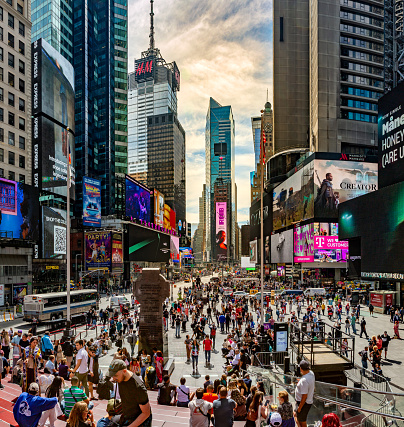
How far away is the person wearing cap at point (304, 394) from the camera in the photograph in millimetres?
7410

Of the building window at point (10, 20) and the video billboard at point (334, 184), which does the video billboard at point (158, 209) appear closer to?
the video billboard at point (334, 184)

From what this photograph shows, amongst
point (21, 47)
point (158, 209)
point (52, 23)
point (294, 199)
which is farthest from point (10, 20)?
point (158, 209)

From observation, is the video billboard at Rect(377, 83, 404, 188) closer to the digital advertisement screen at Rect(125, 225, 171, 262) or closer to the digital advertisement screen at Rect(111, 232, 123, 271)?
the digital advertisement screen at Rect(125, 225, 171, 262)

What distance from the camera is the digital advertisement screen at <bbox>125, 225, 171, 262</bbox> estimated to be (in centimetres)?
9000

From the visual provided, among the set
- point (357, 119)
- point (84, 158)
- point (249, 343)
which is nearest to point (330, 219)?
point (357, 119)

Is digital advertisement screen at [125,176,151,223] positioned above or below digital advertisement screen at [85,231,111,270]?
above

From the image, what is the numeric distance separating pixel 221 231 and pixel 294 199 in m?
45.4

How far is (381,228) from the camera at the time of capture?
132ft

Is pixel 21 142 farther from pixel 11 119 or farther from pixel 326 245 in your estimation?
pixel 326 245

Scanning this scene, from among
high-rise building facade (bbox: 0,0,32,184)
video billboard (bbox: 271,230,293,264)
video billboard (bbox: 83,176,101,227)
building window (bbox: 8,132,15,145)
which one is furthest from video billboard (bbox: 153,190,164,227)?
building window (bbox: 8,132,15,145)

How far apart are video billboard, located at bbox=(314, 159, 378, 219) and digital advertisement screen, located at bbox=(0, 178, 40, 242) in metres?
53.3

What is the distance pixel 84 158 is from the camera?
10919 cm

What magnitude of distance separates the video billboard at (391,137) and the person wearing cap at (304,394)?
1328 inches

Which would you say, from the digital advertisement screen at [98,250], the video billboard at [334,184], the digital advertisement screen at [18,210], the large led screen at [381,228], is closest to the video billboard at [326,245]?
the video billboard at [334,184]
